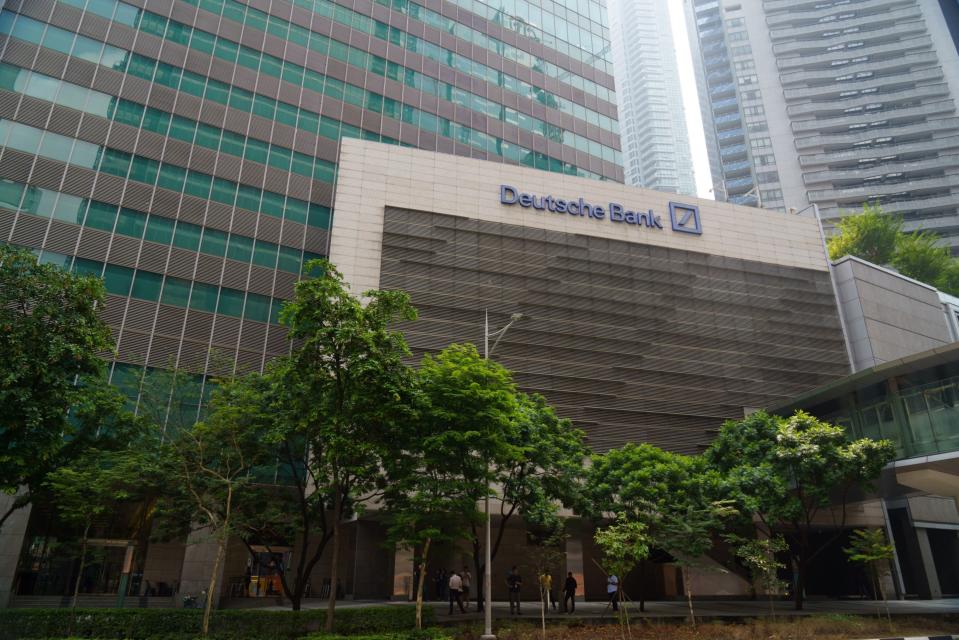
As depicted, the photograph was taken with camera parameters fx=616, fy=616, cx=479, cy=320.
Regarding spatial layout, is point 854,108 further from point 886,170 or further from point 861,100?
point 886,170

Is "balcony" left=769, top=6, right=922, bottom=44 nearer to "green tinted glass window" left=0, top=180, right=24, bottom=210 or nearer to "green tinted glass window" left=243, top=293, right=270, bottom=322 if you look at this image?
"green tinted glass window" left=243, top=293, right=270, bottom=322

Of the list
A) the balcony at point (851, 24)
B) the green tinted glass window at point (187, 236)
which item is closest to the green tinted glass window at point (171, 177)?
the green tinted glass window at point (187, 236)

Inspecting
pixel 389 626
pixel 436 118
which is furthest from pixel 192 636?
pixel 436 118

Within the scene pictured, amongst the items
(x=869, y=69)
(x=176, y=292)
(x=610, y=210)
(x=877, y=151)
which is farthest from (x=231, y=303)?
(x=869, y=69)

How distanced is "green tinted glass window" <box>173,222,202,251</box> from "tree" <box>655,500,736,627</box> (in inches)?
1207

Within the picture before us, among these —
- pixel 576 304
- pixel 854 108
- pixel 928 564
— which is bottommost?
pixel 928 564

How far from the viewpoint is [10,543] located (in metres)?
29.6

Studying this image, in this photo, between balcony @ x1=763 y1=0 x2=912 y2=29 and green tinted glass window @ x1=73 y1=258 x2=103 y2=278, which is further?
balcony @ x1=763 y1=0 x2=912 y2=29

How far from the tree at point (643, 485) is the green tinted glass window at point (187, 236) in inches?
1069

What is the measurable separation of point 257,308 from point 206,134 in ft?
41.2

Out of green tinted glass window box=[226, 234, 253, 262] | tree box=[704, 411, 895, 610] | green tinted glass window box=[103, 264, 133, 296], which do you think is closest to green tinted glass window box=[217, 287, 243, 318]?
green tinted glass window box=[226, 234, 253, 262]

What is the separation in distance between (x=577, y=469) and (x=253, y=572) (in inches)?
825

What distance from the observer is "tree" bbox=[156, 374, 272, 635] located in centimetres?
2316

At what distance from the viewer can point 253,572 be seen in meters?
36.1
